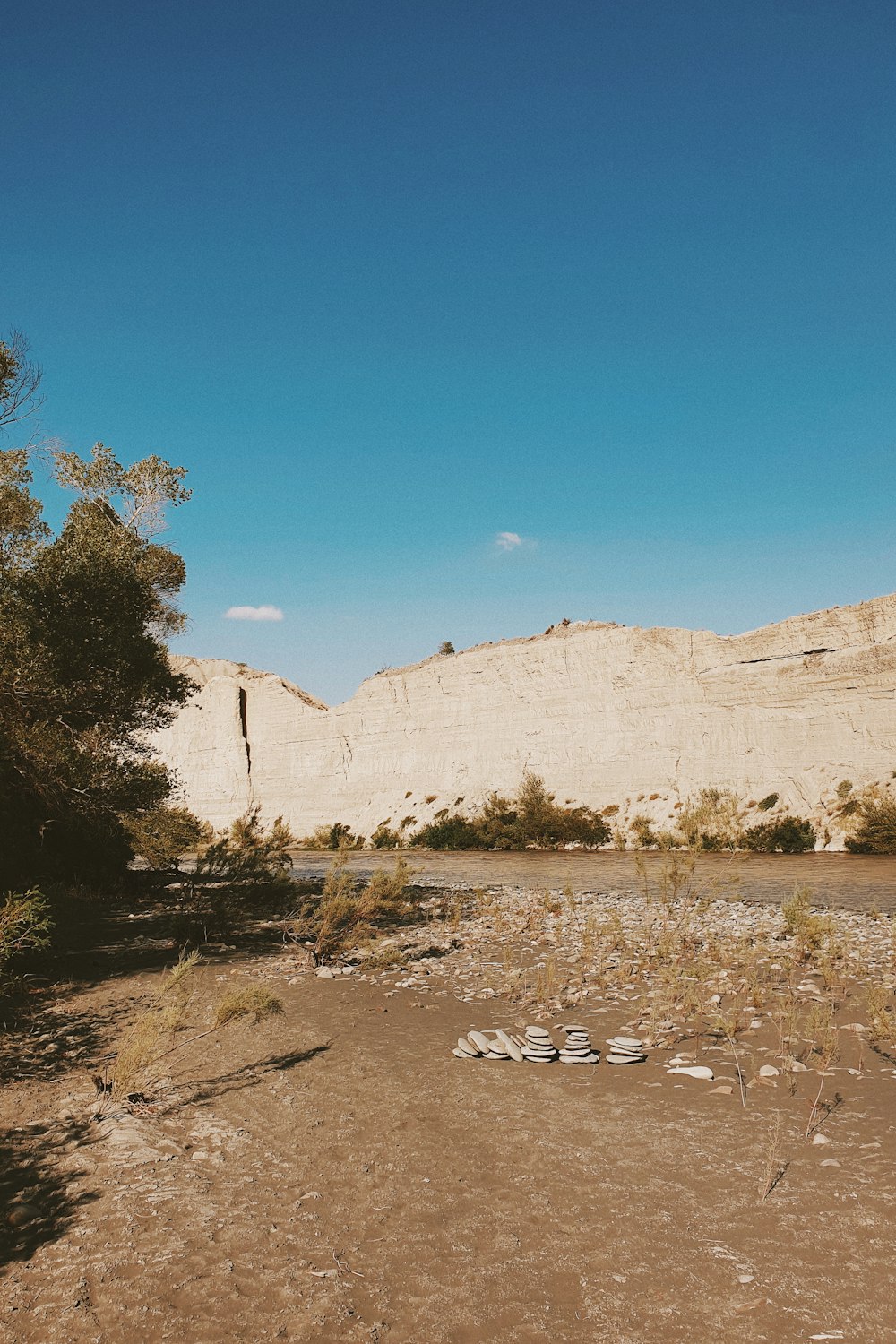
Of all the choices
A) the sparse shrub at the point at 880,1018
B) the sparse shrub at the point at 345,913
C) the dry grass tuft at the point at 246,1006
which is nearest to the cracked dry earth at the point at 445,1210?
the dry grass tuft at the point at 246,1006

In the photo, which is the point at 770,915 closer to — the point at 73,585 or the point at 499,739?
the point at 73,585

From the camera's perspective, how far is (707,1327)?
3.51 meters

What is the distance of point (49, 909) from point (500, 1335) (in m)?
9.00

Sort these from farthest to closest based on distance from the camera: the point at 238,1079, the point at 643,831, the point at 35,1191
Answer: the point at 643,831 → the point at 238,1079 → the point at 35,1191

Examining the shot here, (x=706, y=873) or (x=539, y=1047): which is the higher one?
(x=539, y=1047)

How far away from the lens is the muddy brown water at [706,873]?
16594 mm

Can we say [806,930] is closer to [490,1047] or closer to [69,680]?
[490,1047]

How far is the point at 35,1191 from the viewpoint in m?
4.67

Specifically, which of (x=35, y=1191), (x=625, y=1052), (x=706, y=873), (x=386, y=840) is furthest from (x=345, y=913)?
(x=386, y=840)

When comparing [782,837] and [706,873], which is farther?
[782,837]

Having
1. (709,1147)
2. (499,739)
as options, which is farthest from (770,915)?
(499,739)

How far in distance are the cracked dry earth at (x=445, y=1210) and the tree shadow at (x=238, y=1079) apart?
0.09 ft

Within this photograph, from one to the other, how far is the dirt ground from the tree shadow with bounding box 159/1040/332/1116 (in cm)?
3

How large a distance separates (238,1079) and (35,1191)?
1992 millimetres
